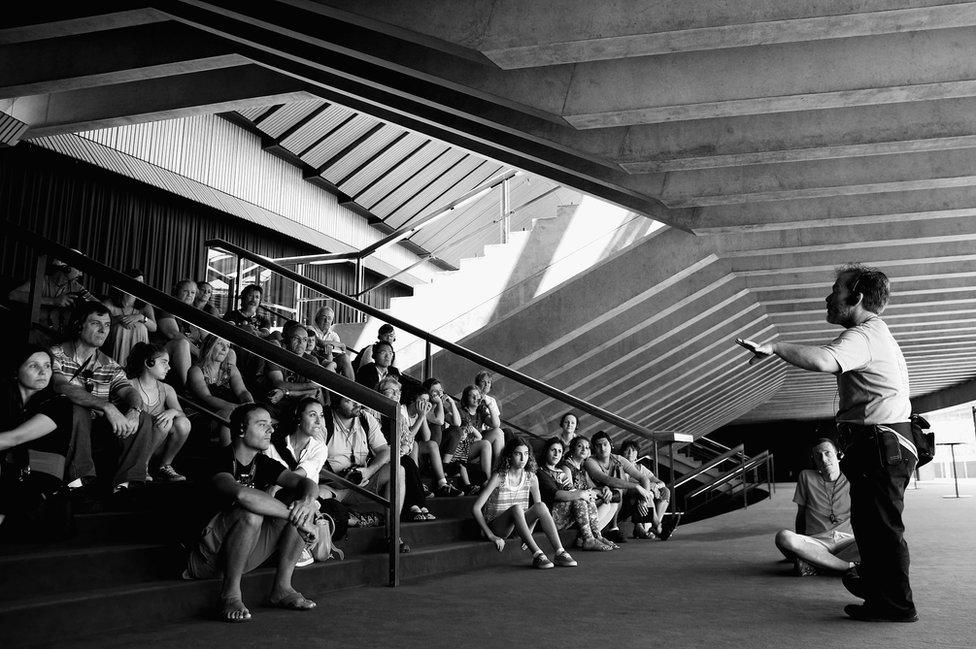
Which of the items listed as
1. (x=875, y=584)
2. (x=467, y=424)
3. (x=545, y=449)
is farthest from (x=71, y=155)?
(x=875, y=584)

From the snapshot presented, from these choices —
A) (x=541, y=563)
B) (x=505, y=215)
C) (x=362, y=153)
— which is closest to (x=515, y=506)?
(x=541, y=563)

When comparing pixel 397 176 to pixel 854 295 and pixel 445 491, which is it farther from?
pixel 854 295

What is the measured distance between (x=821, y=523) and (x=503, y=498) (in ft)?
6.33

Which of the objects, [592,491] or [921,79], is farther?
[592,491]

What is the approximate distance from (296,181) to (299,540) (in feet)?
43.4

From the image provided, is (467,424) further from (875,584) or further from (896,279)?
(896,279)

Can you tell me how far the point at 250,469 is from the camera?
379 centimetres

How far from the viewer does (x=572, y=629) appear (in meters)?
3.16

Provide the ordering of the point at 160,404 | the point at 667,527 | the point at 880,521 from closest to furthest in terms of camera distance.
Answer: the point at 880,521, the point at 160,404, the point at 667,527

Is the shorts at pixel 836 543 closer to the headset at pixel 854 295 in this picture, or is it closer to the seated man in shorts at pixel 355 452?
the headset at pixel 854 295

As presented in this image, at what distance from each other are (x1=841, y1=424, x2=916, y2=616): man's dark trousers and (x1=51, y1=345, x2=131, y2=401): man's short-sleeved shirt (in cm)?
345

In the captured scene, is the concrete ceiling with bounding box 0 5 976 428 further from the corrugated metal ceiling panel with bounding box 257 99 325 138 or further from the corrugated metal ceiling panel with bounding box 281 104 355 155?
the corrugated metal ceiling panel with bounding box 281 104 355 155

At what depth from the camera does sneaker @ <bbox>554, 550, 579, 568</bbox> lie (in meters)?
5.05

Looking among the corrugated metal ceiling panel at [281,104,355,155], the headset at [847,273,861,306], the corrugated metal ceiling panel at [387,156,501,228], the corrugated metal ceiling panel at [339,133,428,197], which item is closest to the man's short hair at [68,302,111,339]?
the headset at [847,273,861,306]
